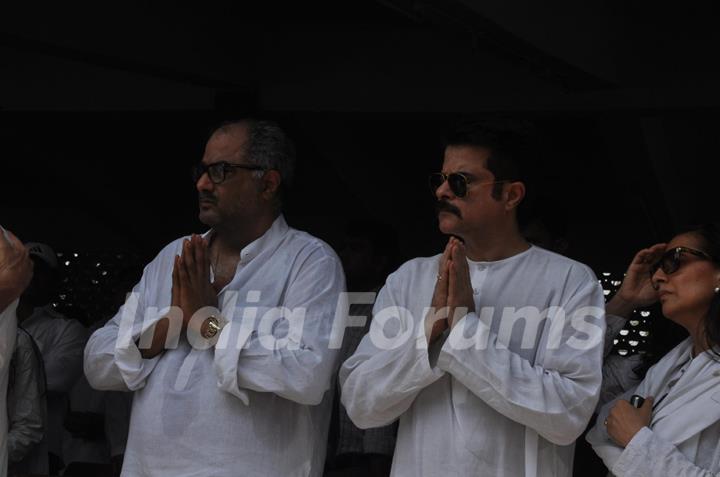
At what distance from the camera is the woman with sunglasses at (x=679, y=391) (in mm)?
3746

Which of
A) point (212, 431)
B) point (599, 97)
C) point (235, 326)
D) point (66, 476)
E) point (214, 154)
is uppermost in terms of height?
point (599, 97)

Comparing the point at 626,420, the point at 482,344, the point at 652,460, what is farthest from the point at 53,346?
the point at 652,460

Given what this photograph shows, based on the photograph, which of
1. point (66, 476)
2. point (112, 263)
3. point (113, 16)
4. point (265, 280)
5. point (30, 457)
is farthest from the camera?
point (112, 263)

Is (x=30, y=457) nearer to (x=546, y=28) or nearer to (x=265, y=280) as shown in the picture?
(x=265, y=280)

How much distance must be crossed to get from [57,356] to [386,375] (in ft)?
10.7

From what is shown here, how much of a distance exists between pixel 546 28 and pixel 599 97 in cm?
121

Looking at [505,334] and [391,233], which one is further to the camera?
[391,233]

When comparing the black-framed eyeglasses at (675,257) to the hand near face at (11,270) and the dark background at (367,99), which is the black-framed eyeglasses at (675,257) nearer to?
the dark background at (367,99)

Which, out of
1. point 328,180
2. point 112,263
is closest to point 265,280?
point 328,180

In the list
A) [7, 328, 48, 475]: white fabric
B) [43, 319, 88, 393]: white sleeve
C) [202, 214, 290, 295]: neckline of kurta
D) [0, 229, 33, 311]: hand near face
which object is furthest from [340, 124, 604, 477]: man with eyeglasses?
[43, 319, 88, 393]: white sleeve

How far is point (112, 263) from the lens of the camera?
1076 centimetres

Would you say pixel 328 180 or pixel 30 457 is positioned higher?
pixel 328 180

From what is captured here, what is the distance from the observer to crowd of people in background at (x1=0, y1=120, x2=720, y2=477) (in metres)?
3.76

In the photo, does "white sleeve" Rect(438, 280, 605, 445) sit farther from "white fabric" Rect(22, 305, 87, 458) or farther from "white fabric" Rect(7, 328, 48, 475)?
"white fabric" Rect(22, 305, 87, 458)
